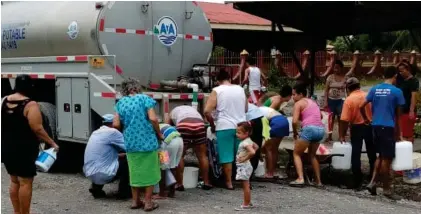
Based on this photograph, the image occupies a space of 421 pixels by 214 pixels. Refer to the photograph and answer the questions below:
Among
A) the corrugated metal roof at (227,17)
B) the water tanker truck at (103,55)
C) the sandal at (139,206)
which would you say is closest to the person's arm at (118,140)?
the sandal at (139,206)

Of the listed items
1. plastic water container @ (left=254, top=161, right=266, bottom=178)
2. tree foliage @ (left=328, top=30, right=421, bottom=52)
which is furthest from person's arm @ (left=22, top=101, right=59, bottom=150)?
tree foliage @ (left=328, top=30, right=421, bottom=52)

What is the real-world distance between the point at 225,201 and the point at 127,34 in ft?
9.34

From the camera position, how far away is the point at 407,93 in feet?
29.6

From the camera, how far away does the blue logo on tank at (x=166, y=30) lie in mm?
8859

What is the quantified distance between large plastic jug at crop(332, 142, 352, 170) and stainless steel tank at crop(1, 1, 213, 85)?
2.45 m

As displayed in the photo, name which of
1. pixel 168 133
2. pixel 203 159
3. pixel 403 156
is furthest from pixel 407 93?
pixel 168 133

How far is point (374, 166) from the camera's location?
8211mm

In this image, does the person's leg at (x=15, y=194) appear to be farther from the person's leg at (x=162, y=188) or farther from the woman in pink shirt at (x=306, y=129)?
the woman in pink shirt at (x=306, y=129)

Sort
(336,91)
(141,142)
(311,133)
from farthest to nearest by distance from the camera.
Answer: (336,91) → (311,133) → (141,142)

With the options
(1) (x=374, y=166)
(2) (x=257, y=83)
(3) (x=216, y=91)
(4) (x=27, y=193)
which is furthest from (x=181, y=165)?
(2) (x=257, y=83)

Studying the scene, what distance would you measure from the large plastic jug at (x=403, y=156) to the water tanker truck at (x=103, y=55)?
2.79m

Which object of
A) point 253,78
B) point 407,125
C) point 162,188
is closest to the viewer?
point 162,188

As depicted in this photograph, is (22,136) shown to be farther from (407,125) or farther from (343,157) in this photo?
(407,125)

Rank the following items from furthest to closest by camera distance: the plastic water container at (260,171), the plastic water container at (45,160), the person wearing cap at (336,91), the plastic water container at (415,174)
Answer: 1. the person wearing cap at (336,91)
2. the plastic water container at (260,171)
3. the plastic water container at (415,174)
4. the plastic water container at (45,160)
